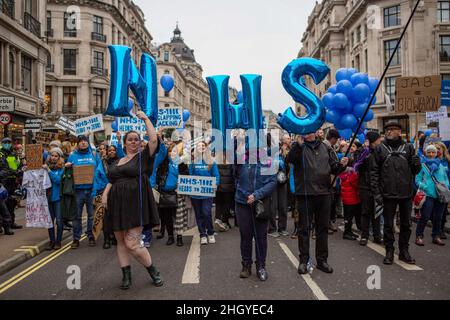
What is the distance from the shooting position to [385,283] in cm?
483

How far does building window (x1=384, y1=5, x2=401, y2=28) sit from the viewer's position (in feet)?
118

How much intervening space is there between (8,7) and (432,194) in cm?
2140

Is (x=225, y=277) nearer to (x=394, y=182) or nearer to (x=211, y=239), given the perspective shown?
(x=211, y=239)

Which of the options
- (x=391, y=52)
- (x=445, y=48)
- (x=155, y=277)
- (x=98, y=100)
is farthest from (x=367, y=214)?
(x=98, y=100)

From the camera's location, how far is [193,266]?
5.75m

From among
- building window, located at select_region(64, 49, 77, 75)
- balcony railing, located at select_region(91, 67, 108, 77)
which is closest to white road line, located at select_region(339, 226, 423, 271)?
balcony railing, located at select_region(91, 67, 108, 77)

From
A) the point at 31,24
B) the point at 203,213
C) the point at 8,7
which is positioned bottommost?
the point at 203,213

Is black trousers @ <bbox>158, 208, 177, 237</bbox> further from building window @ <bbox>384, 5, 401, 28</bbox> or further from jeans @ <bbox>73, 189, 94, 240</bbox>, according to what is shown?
building window @ <bbox>384, 5, 401, 28</bbox>

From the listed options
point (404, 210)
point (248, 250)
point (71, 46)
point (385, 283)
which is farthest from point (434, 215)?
point (71, 46)

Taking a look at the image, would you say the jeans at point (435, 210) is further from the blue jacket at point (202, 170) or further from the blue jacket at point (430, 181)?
the blue jacket at point (202, 170)

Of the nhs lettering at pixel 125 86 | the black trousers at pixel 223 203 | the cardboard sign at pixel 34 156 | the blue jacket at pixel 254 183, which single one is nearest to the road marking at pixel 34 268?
the cardboard sign at pixel 34 156

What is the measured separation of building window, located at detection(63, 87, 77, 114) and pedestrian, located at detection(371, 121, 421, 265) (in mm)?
40871
